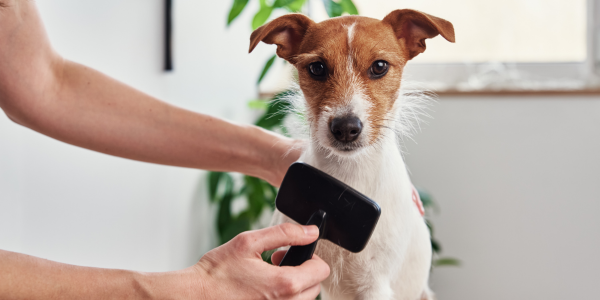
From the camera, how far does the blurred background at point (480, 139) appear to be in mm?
1594

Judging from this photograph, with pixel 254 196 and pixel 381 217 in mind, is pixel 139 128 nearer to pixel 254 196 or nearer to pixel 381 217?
Answer: pixel 381 217

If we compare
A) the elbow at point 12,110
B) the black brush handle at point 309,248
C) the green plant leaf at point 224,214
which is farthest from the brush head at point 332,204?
the green plant leaf at point 224,214

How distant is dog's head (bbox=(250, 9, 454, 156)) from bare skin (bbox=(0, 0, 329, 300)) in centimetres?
17

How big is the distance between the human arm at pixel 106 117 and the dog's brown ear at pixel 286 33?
0.67ft

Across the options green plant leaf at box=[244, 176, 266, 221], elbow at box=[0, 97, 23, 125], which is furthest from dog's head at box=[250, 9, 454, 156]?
green plant leaf at box=[244, 176, 266, 221]

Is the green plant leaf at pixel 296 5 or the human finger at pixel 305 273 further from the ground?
the green plant leaf at pixel 296 5

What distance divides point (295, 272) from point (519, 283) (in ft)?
5.64

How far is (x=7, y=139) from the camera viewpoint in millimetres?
952

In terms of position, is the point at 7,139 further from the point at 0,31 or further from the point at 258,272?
the point at 258,272

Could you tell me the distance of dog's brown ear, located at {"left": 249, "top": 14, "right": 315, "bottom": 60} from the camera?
0.73 meters

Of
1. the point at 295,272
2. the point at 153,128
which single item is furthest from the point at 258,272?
the point at 153,128

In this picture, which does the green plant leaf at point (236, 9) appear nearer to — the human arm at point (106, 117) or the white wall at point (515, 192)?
the human arm at point (106, 117)

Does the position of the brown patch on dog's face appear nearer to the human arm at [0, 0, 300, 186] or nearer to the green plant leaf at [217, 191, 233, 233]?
the human arm at [0, 0, 300, 186]

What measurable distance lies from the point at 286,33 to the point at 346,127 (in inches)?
9.7
